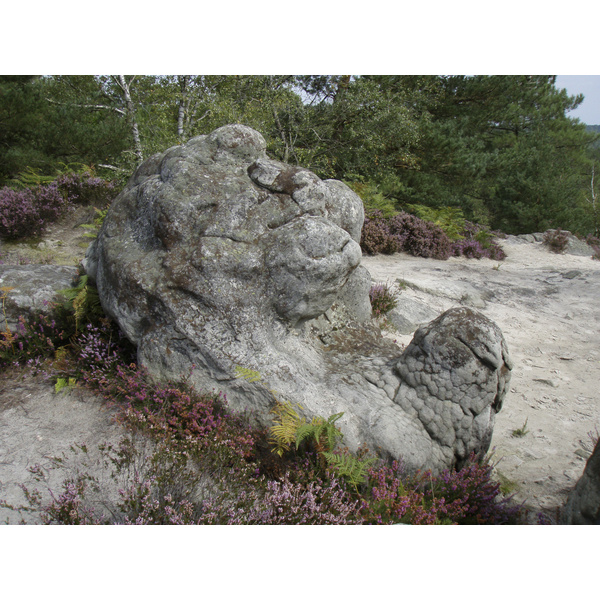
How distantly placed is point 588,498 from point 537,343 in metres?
5.18

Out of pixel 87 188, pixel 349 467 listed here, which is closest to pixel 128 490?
pixel 349 467

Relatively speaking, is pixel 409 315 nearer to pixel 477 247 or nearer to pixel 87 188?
pixel 477 247

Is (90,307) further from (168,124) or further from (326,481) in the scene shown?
(168,124)

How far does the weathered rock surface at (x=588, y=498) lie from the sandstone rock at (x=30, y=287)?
252 inches

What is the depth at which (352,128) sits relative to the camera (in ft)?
47.2

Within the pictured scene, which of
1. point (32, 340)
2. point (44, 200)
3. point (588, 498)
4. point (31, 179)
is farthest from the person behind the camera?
point (31, 179)

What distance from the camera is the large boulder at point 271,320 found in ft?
14.1

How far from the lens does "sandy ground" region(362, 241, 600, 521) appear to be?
464 cm

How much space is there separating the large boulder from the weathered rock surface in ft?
3.66

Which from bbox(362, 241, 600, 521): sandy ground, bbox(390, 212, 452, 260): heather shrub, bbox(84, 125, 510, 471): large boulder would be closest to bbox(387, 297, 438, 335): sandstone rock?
bbox(362, 241, 600, 521): sandy ground

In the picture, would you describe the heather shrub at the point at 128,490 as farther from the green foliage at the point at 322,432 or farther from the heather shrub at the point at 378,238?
the heather shrub at the point at 378,238

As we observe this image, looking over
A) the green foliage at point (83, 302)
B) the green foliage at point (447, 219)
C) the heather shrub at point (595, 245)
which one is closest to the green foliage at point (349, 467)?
the green foliage at point (83, 302)

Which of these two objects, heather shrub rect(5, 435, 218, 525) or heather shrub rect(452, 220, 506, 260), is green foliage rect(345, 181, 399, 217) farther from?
heather shrub rect(5, 435, 218, 525)

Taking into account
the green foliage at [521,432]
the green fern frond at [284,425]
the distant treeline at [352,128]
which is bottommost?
the green foliage at [521,432]
